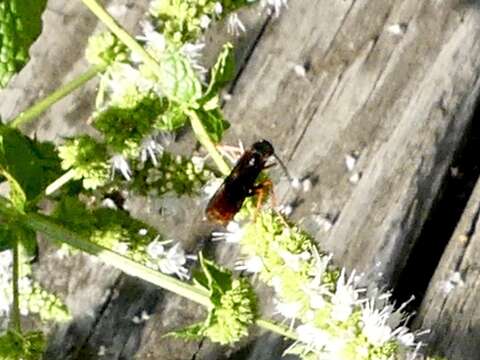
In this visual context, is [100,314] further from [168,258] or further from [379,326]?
[379,326]

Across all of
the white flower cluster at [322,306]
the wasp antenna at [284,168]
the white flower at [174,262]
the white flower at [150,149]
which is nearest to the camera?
the white flower cluster at [322,306]

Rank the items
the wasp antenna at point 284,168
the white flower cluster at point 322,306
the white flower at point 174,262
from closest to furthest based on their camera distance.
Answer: the white flower cluster at point 322,306 → the white flower at point 174,262 → the wasp antenna at point 284,168

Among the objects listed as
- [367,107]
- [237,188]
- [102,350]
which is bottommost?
[102,350]

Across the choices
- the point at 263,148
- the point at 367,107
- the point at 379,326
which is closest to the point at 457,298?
the point at 367,107

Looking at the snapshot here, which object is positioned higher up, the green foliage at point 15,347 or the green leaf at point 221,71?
the green leaf at point 221,71

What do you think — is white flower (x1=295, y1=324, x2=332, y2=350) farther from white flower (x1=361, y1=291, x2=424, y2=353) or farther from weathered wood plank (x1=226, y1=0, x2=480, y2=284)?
weathered wood plank (x1=226, y1=0, x2=480, y2=284)

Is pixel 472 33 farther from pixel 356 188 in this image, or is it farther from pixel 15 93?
pixel 15 93

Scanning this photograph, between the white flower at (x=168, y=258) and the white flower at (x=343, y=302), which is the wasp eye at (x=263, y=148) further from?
the white flower at (x=343, y=302)

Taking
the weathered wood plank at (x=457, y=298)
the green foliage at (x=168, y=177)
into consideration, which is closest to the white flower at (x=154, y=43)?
the green foliage at (x=168, y=177)
